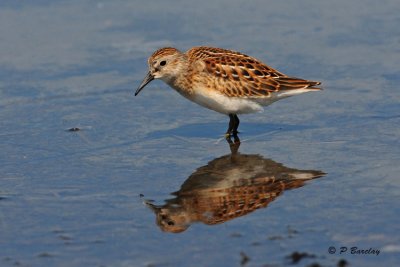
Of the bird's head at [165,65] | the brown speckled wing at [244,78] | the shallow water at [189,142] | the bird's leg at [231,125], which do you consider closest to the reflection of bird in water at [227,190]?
the shallow water at [189,142]

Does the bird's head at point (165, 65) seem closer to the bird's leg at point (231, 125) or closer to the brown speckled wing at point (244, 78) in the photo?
the brown speckled wing at point (244, 78)

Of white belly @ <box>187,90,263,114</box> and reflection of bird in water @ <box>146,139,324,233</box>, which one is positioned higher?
white belly @ <box>187,90,263,114</box>

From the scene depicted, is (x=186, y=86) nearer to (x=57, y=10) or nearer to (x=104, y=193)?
(x=104, y=193)

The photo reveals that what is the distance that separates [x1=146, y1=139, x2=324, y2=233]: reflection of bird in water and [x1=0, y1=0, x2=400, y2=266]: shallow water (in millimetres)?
26

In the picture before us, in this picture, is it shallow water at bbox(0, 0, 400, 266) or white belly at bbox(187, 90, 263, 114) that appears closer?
shallow water at bbox(0, 0, 400, 266)

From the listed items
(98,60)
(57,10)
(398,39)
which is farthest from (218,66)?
(57,10)

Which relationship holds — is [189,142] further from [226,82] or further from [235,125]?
[226,82]

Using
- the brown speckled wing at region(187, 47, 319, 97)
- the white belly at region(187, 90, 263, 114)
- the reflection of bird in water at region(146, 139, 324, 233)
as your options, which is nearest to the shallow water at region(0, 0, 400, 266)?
the reflection of bird in water at region(146, 139, 324, 233)

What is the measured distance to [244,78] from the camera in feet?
Answer: 37.4

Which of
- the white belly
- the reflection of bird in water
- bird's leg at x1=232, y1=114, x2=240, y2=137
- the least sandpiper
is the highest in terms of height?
the least sandpiper

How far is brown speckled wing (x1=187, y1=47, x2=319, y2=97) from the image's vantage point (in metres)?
11.3

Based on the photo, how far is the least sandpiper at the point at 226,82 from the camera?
1129 cm

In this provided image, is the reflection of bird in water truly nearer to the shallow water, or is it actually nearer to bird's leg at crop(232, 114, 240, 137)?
the shallow water

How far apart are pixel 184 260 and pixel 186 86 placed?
14.6ft
